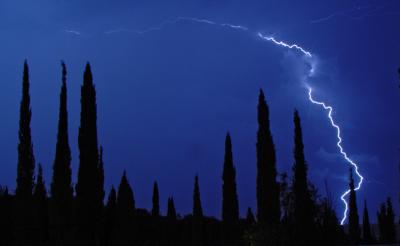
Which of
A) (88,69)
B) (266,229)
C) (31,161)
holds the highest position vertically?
(88,69)

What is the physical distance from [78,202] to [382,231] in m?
30.6

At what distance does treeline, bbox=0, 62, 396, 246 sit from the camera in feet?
77.1

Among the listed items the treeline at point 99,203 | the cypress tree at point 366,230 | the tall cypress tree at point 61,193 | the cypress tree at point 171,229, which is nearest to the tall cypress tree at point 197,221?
the treeline at point 99,203

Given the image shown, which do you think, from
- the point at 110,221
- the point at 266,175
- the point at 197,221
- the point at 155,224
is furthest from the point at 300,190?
the point at 155,224

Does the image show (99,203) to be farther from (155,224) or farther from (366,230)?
(366,230)

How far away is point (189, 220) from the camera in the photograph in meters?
50.8

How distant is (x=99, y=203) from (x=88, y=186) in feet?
3.02

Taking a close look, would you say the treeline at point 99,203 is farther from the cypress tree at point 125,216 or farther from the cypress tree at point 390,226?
the cypress tree at point 390,226

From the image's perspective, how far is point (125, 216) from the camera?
124ft

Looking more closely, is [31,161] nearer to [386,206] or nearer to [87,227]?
[87,227]

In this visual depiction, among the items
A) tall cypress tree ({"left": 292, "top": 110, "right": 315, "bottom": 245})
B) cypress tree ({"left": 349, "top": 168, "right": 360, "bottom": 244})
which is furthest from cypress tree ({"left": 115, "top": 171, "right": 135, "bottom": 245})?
cypress tree ({"left": 349, "top": 168, "right": 360, "bottom": 244})

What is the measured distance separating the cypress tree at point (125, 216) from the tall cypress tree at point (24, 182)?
504 inches

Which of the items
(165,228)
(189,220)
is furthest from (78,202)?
(189,220)

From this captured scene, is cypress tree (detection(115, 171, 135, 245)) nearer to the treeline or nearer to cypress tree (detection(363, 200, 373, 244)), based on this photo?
the treeline
